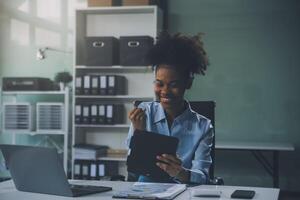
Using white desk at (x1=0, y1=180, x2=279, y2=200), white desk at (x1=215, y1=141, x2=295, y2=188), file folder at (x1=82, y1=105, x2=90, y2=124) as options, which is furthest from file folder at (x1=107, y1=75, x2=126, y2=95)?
white desk at (x1=0, y1=180, x2=279, y2=200)

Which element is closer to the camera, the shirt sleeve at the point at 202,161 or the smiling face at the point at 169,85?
the shirt sleeve at the point at 202,161

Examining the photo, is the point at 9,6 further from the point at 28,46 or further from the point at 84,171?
the point at 84,171

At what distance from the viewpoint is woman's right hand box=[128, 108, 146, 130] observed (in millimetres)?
2390

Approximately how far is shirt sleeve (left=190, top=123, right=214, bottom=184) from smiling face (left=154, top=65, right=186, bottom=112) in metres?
0.21

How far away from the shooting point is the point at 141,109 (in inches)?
96.2

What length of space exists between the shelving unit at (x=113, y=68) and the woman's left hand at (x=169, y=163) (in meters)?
3.05

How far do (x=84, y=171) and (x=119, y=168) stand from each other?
373mm

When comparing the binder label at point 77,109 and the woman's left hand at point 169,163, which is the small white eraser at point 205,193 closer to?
the woman's left hand at point 169,163

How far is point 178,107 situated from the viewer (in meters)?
2.48

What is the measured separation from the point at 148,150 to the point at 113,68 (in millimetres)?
3279

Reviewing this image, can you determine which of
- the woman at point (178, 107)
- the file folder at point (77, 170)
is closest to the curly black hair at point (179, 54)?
the woman at point (178, 107)

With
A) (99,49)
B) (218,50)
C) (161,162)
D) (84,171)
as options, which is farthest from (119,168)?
(161,162)

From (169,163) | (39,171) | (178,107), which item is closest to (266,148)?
(178,107)

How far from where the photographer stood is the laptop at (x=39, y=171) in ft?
6.06
